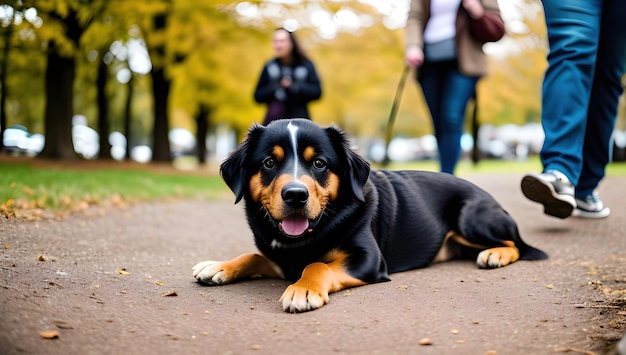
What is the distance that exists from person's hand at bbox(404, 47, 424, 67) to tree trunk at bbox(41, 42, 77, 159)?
1091 cm

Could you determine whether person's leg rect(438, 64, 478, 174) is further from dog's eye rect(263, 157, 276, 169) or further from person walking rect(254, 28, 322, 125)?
dog's eye rect(263, 157, 276, 169)

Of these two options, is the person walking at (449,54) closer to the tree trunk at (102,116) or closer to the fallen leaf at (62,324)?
the fallen leaf at (62,324)

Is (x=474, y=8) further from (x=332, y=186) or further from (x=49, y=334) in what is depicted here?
(x=49, y=334)

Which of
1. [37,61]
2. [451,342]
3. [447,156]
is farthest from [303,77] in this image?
[37,61]

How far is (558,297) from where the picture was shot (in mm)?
3262

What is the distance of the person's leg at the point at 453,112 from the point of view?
6.58 m

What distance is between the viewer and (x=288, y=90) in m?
9.11

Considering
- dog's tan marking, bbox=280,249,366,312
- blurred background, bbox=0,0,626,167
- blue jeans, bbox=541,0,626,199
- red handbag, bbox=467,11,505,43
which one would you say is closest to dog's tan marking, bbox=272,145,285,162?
dog's tan marking, bbox=280,249,366,312

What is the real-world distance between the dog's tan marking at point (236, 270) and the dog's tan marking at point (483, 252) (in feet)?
4.28

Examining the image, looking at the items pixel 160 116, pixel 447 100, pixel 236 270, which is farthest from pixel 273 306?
pixel 160 116

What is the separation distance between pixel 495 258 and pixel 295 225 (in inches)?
57.1

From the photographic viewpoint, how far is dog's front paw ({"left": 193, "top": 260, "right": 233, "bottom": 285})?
3.67m

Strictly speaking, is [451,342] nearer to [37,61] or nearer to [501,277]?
[501,277]

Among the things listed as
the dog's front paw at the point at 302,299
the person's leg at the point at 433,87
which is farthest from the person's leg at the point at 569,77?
the dog's front paw at the point at 302,299
